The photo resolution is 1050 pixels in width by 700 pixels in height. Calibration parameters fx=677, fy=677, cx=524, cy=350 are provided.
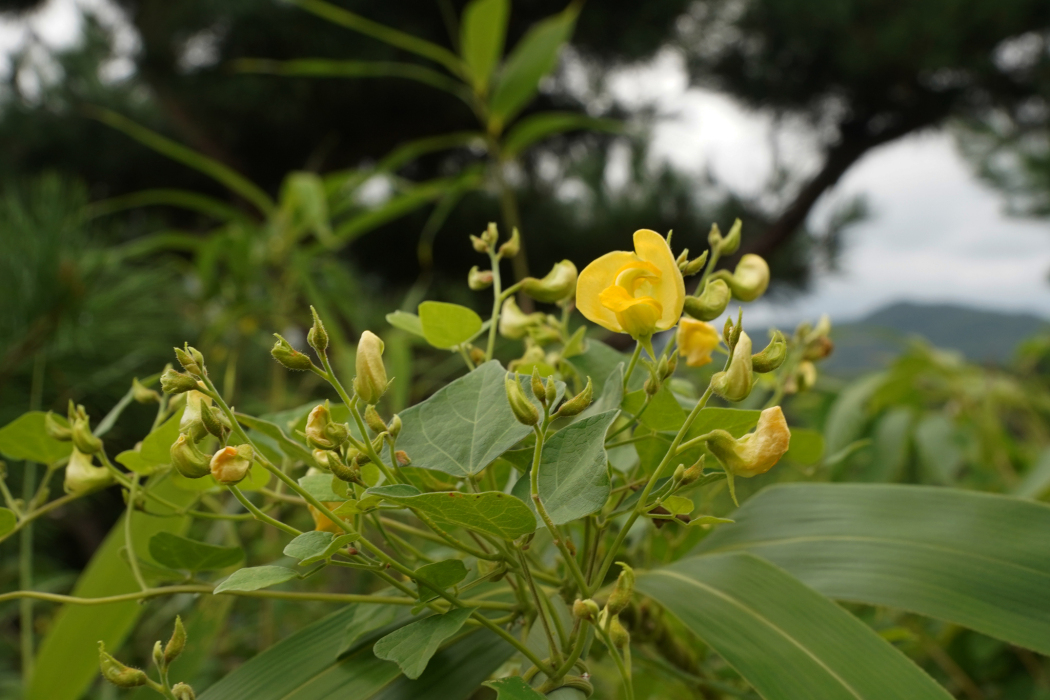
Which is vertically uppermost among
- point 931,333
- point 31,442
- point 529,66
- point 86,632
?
point 529,66

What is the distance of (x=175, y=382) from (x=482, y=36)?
0.76 meters

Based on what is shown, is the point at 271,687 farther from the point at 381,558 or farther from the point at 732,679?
the point at 732,679

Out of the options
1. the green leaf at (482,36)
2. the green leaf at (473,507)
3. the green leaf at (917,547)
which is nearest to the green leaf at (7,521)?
the green leaf at (473,507)

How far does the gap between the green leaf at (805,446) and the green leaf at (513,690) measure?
0.15 metres

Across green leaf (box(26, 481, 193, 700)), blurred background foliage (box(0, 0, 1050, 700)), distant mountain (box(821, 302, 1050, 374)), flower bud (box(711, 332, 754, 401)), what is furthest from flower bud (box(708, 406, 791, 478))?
blurred background foliage (box(0, 0, 1050, 700))

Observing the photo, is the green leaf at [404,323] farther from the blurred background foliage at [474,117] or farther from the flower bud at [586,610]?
the blurred background foliage at [474,117]

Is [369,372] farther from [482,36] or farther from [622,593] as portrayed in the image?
[482,36]

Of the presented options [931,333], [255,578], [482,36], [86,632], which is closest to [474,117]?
[482,36]

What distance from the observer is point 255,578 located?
0.47 ft

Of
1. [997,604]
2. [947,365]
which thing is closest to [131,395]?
[997,604]

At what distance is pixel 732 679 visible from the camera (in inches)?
11.2

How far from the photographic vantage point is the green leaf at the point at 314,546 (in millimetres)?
133

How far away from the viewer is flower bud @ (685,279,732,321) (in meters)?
0.17

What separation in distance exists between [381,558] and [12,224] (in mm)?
713
